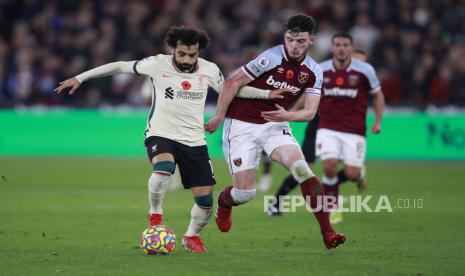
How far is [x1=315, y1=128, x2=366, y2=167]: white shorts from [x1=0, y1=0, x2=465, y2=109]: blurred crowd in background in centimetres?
937

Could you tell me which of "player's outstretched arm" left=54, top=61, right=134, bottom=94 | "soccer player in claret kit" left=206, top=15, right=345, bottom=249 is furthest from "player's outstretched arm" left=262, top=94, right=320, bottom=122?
"player's outstretched arm" left=54, top=61, right=134, bottom=94

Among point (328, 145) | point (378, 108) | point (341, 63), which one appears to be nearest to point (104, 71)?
point (328, 145)

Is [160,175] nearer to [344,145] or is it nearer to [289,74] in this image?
[289,74]

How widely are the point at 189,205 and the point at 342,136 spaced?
109 inches

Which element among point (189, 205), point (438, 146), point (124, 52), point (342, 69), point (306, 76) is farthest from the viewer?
point (124, 52)

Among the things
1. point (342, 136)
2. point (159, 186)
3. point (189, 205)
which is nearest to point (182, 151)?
point (159, 186)

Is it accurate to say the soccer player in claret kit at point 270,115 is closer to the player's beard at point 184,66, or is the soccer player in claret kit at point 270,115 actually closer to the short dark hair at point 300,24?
the short dark hair at point 300,24

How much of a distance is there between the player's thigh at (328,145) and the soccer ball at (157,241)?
13.3 ft

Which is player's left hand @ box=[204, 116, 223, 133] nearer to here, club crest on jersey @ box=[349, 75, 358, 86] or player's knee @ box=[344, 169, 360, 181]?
club crest on jersey @ box=[349, 75, 358, 86]

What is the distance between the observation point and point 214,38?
79.7 ft

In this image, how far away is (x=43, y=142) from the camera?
22.0 metres

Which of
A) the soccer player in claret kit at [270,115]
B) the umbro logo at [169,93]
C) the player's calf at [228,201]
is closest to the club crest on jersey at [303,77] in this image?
the soccer player in claret kit at [270,115]

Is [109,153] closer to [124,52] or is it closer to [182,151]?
[124,52]

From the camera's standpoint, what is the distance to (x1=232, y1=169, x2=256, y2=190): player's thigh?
9.89 meters
